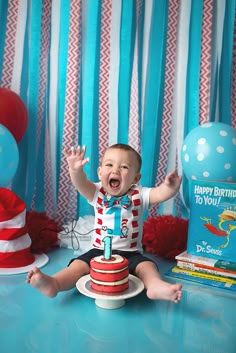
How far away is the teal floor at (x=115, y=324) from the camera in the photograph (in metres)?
0.91

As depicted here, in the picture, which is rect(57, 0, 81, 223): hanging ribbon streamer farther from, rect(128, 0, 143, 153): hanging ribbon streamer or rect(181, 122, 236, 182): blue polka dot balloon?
rect(181, 122, 236, 182): blue polka dot balloon

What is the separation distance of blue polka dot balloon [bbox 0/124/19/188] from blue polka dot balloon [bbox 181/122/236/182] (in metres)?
0.76

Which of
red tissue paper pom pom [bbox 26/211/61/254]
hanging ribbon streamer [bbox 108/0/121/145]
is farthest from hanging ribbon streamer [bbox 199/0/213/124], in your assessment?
red tissue paper pom pom [bbox 26/211/61/254]

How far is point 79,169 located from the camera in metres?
1.32

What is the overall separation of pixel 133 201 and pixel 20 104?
0.88m

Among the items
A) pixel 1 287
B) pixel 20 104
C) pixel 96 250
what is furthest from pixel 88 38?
pixel 1 287

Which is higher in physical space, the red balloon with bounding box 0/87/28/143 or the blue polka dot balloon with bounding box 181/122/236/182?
the red balloon with bounding box 0/87/28/143

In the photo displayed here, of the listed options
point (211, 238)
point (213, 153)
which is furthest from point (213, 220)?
point (213, 153)

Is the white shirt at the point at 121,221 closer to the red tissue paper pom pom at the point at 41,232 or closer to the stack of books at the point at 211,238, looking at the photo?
the stack of books at the point at 211,238

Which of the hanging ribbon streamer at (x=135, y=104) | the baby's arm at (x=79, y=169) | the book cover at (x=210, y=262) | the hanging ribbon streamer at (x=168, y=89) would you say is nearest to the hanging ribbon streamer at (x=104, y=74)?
the hanging ribbon streamer at (x=135, y=104)

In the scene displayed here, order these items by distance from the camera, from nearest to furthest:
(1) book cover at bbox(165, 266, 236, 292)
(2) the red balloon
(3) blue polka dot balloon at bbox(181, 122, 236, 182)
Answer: (1) book cover at bbox(165, 266, 236, 292), (3) blue polka dot balloon at bbox(181, 122, 236, 182), (2) the red balloon

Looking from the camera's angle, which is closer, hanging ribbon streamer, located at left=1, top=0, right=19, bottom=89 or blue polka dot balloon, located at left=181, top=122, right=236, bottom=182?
blue polka dot balloon, located at left=181, top=122, right=236, bottom=182

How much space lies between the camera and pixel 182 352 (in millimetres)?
896

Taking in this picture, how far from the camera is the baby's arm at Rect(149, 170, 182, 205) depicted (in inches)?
51.4
